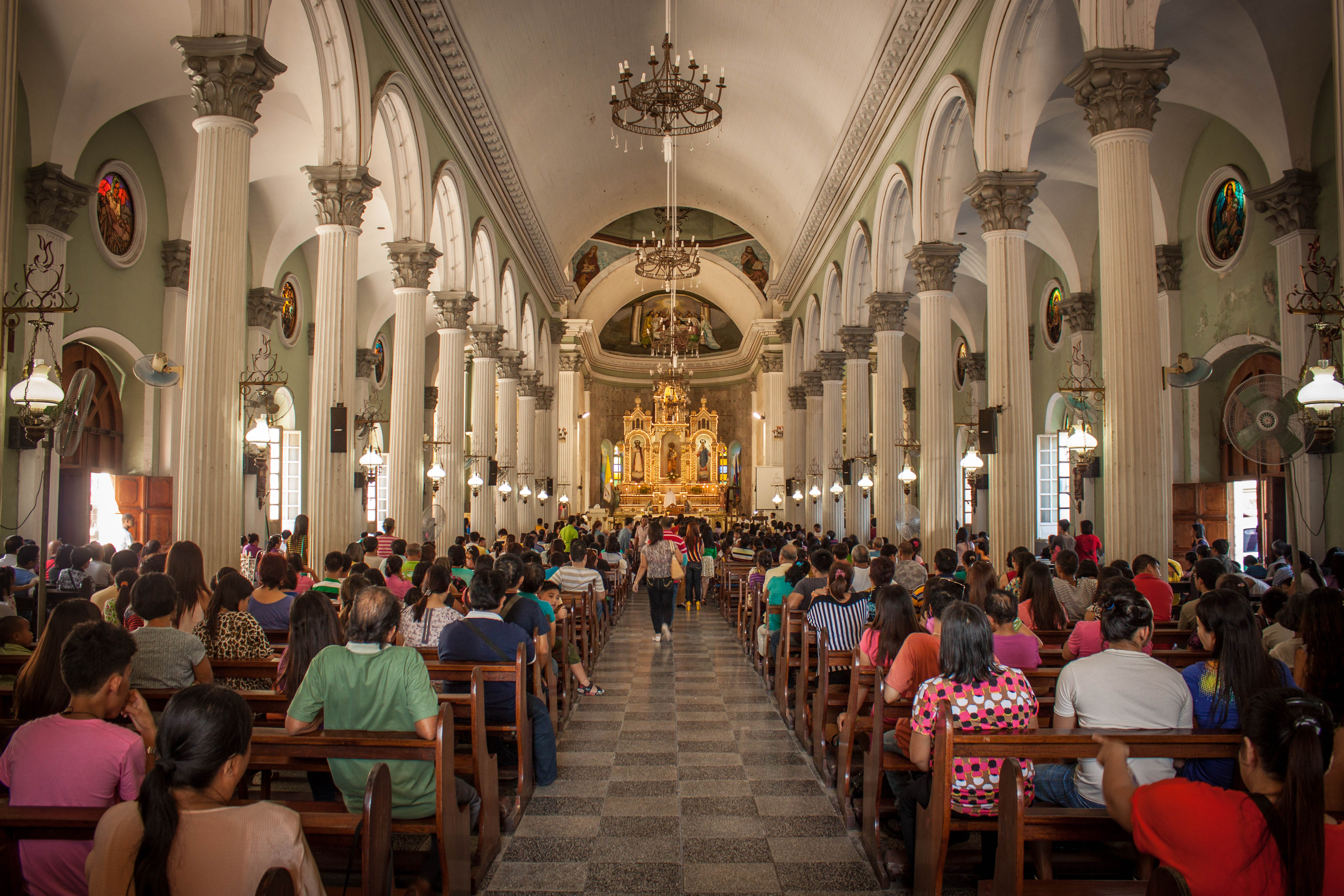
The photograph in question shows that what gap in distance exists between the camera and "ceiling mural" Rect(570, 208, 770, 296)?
31.5 m

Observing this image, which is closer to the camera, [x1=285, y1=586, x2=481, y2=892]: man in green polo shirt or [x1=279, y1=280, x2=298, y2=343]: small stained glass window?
[x1=285, y1=586, x2=481, y2=892]: man in green polo shirt

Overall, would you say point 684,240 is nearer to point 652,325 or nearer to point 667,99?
point 652,325

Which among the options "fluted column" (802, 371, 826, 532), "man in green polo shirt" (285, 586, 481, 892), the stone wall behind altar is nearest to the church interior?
"fluted column" (802, 371, 826, 532)

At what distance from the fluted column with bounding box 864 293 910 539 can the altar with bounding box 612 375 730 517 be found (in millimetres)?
19123

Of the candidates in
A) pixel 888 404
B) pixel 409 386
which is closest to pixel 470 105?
pixel 409 386

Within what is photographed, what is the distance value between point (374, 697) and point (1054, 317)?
18.5m

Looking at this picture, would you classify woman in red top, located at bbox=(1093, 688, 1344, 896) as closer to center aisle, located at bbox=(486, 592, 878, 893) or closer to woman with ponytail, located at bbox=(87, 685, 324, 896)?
center aisle, located at bbox=(486, 592, 878, 893)

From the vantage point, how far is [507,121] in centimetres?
1794

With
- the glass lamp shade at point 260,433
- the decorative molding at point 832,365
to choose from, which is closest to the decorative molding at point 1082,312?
the decorative molding at point 832,365

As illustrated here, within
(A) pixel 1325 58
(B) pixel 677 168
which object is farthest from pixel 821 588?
(B) pixel 677 168

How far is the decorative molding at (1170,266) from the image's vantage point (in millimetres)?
14438

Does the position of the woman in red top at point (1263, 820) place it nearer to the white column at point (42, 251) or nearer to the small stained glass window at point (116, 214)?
the white column at point (42, 251)

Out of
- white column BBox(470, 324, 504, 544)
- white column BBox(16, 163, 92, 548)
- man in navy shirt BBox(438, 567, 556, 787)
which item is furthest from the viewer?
white column BBox(470, 324, 504, 544)

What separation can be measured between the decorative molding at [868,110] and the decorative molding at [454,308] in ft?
25.1
